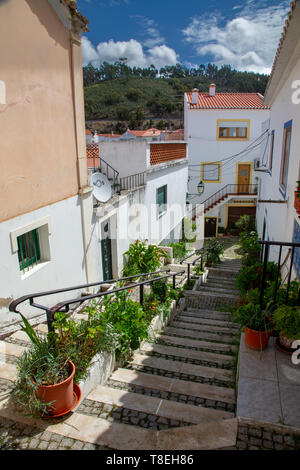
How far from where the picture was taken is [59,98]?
6.27 meters

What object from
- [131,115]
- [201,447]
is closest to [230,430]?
[201,447]

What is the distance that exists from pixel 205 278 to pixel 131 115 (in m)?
48.8

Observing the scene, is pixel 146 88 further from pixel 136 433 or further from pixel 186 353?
pixel 136 433

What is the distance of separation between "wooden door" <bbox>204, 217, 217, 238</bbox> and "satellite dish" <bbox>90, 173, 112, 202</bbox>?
16.4 meters

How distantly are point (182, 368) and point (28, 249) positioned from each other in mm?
3543

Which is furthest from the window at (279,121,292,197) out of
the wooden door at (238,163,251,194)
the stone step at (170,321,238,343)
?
the wooden door at (238,163,251,194)

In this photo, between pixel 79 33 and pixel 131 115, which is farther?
pixel 131 115

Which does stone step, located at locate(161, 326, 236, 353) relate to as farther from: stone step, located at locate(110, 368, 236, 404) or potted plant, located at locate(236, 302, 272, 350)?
stone step, located at locate(110, 368, 236, 404)

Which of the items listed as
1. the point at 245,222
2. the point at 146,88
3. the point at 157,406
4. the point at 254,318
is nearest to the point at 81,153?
the point at 254,318

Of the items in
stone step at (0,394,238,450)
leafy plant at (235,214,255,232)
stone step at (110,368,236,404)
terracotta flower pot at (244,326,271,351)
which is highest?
terracotta flower pot at (244,326,271,351)

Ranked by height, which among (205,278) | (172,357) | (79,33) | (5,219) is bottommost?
(205,278)

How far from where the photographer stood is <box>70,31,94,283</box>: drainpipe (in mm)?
6680
